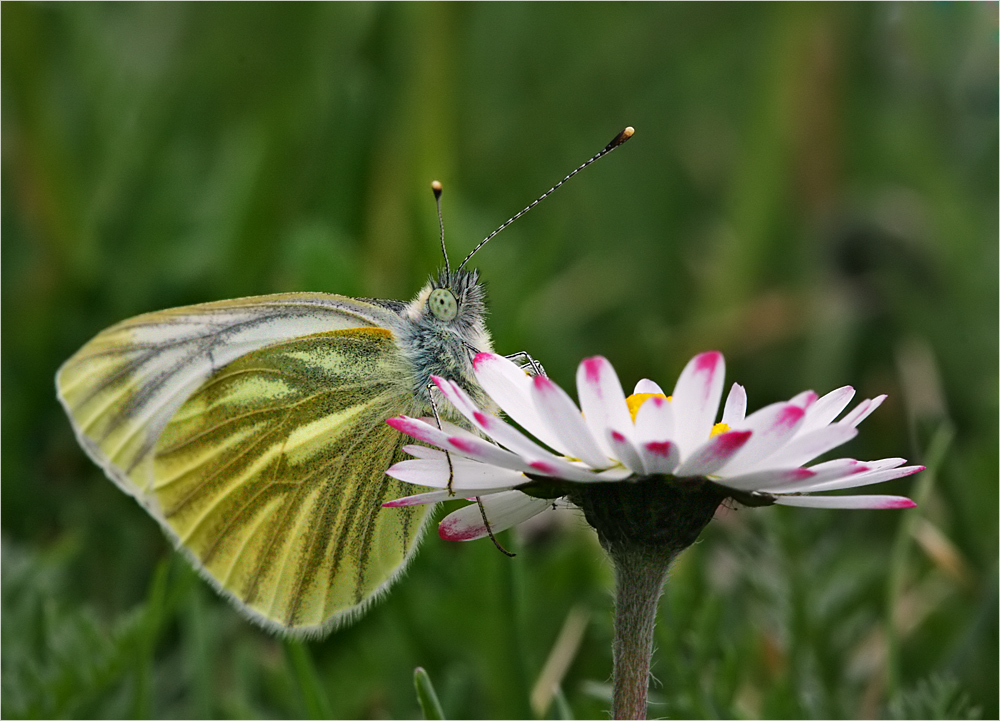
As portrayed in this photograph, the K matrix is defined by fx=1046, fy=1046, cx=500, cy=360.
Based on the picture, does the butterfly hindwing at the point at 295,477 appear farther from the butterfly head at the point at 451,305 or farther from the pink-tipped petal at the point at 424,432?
the pink-tipped petal at the point at 424,432

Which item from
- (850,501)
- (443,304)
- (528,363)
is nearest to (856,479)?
(850,501)

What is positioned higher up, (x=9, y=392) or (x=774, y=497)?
(x=9, y=392)

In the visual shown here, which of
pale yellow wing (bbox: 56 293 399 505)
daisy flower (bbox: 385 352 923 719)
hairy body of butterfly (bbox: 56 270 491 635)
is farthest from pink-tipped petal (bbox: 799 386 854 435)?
pale yellow wing (bbox: 56 293 399 505)

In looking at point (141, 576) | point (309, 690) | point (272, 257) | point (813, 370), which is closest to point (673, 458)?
point (309, 690)

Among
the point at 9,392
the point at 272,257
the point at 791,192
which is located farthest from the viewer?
the point at 791,192

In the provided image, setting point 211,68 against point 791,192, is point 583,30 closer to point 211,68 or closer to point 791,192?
point 791,192

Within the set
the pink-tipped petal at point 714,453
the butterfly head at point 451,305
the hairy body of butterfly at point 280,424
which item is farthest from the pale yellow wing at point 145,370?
the pink-tipped petal at point 714,453
